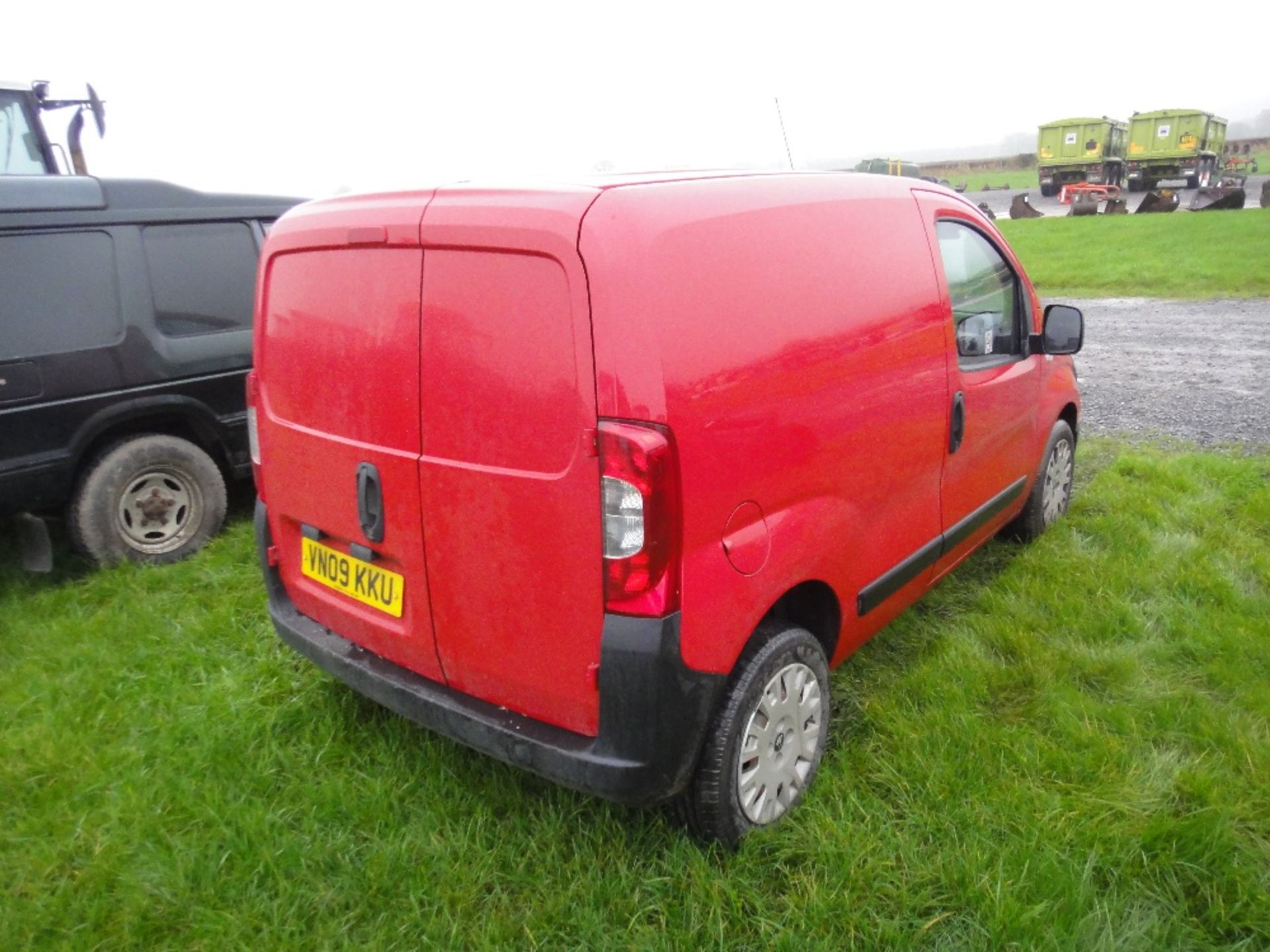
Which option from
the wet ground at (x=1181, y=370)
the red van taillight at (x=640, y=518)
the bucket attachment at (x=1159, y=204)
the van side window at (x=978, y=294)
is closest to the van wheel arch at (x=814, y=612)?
the red van taillight at (x=640, y=518)

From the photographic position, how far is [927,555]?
333cm

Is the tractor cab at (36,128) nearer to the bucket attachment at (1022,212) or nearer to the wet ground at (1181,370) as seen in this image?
the wet ground at (1181,370)

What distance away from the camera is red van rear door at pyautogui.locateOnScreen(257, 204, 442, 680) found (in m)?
2.41

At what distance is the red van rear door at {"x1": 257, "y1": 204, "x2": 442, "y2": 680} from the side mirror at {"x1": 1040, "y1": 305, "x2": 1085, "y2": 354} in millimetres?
2938

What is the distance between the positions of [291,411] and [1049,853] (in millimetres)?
2500

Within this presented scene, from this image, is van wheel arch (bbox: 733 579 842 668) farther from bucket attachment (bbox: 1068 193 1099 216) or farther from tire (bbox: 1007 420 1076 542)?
bucket attachment (bbox: 1068 193 1099 216)

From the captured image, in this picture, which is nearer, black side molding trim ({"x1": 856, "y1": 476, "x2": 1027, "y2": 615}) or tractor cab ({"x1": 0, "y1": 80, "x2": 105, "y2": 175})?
black side molding trim ({"x1": 856, "y1": 476, "x2": 1027, "y2": 615})

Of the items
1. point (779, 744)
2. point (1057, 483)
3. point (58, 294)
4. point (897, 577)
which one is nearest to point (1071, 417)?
point (1057, 483)

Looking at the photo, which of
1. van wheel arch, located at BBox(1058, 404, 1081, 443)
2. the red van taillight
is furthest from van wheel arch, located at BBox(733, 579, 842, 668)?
van wheel arch, located at BBox(1058, 404, 1081, 443)

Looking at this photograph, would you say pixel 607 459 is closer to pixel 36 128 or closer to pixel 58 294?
pixel 58 294

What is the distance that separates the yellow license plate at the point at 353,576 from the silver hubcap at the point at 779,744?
1054 mm

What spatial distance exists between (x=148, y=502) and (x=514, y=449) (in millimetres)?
3286

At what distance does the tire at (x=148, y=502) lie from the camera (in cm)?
441

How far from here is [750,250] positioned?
2412mm
